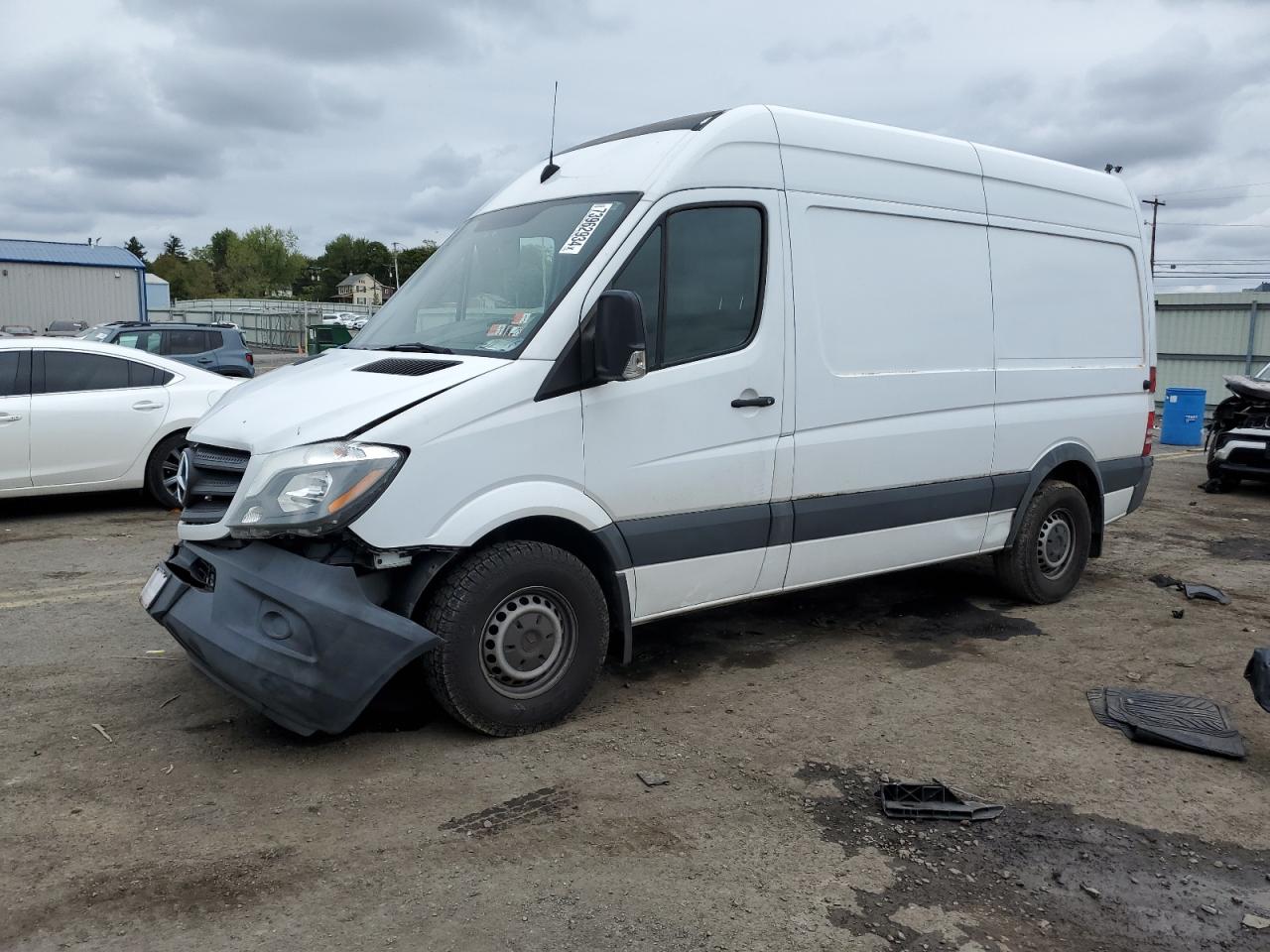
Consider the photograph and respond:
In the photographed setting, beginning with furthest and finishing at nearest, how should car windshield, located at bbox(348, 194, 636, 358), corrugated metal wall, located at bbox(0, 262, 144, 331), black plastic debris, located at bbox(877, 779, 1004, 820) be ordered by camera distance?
corrugated metal wall, located at bbox(0, 262, 144, 331), car windshield, located at bbox(348, 194, 636, 358), black plastic debris, located at bbox(877, 779, 1004, 820)

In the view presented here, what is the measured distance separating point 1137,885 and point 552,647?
7.59 feet

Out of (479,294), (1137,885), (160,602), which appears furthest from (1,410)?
(1137,885)

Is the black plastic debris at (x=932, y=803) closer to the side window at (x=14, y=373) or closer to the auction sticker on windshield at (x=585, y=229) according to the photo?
the auction sticker on windshield at (x=585, y=229)

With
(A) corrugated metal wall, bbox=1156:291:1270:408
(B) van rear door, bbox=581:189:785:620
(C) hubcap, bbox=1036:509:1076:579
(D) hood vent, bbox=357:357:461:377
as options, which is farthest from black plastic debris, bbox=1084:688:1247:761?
(A) corrugated metal wall, bbox=1156:291:1270:408

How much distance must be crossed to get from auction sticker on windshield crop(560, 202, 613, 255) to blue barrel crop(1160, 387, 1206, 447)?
16.4 meters

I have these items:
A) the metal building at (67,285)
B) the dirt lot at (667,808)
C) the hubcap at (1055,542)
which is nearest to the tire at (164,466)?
the dirt lot at (667,808)

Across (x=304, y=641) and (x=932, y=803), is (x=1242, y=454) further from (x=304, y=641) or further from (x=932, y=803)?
(x=304, y=641)

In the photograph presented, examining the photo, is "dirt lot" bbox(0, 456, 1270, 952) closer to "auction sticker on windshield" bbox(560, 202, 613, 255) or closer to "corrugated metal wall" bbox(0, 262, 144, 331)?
"auction sticker on windshield" bbox(560, 202, 613, 255)

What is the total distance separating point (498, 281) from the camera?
16.0ft

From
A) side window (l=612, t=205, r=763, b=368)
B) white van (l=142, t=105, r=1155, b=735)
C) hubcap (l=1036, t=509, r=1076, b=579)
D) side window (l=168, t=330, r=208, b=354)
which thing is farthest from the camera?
side window (l=168, t=330, r=208, b=354)

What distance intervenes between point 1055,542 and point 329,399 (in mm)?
4746

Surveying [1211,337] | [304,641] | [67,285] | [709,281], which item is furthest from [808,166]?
[67,285]

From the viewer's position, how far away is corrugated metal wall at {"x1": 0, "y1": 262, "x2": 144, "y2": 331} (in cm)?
4703

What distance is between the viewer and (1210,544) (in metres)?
9.20
